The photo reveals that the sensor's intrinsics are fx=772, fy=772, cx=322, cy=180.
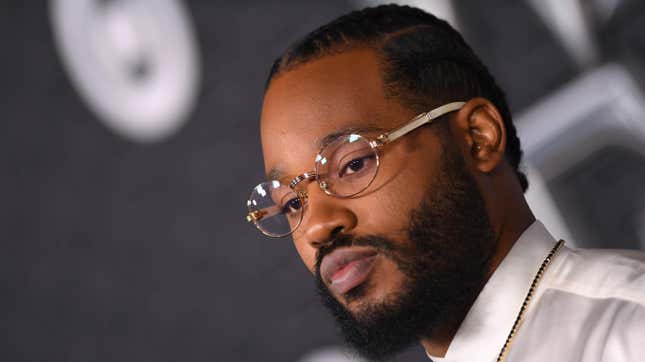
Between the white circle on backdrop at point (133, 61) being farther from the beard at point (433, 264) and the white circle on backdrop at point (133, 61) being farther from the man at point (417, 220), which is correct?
the beard at point (433, 264)

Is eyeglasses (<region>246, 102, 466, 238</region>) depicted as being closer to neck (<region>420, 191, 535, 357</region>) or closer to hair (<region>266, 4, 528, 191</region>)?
hair (<region>266, 4, 528, 191</region>)

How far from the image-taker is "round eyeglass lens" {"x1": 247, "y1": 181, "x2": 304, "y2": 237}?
42.3 inches

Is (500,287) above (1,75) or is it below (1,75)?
below

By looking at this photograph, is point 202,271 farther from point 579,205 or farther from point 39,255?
point 579,205

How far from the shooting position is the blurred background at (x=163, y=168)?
1.58 m

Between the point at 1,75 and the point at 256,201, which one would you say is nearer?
the point at 256,201

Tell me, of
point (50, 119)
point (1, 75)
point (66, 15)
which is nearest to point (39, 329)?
point (50, 119)

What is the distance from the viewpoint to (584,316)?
88 cm

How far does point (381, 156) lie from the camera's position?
1009 millimetres

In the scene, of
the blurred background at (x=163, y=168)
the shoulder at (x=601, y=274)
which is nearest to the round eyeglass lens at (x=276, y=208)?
the shoulder at (x=601, y=274)

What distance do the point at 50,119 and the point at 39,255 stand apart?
1.29ft

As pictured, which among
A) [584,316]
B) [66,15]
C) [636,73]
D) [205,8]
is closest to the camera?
[584,316]

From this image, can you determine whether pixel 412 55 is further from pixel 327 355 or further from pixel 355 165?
pixel 327 355

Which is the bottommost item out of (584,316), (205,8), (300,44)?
(584,316)
